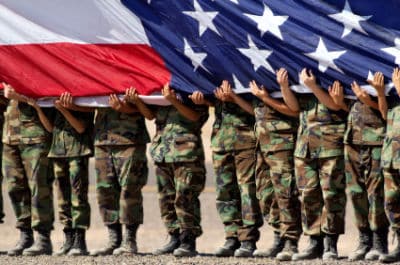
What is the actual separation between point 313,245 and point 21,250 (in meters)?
2.79

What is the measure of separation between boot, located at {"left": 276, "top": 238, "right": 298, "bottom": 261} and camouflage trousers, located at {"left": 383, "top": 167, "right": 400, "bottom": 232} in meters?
0.97

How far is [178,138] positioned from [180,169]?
0.85 feet

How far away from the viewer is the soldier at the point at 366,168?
37.6 ft

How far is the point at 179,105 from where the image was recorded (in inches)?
490

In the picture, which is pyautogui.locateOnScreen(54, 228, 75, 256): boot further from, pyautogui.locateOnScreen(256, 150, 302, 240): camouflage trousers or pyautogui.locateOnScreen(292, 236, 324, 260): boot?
pyautogui.locateOnScreen(292, 236, 324, 260): boot

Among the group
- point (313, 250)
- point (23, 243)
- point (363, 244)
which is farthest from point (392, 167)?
point (23, 243)

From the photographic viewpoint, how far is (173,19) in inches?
491

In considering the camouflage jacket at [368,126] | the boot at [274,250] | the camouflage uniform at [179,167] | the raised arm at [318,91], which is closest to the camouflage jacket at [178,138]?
the camouflage uniform at [179,167]

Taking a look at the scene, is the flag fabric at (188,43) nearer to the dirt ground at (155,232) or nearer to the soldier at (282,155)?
the soldier at (282,155)

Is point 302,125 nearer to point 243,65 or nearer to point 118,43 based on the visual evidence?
point 243,65

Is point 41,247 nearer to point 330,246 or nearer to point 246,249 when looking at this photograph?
point 246,249

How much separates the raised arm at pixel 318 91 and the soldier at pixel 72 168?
2255mm

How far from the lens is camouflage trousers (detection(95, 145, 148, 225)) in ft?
41.7

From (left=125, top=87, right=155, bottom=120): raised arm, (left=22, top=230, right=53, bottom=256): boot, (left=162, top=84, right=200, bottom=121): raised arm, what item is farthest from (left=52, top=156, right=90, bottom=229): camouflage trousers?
(left=162, top=84, right=200, bottom=121): raised arm
